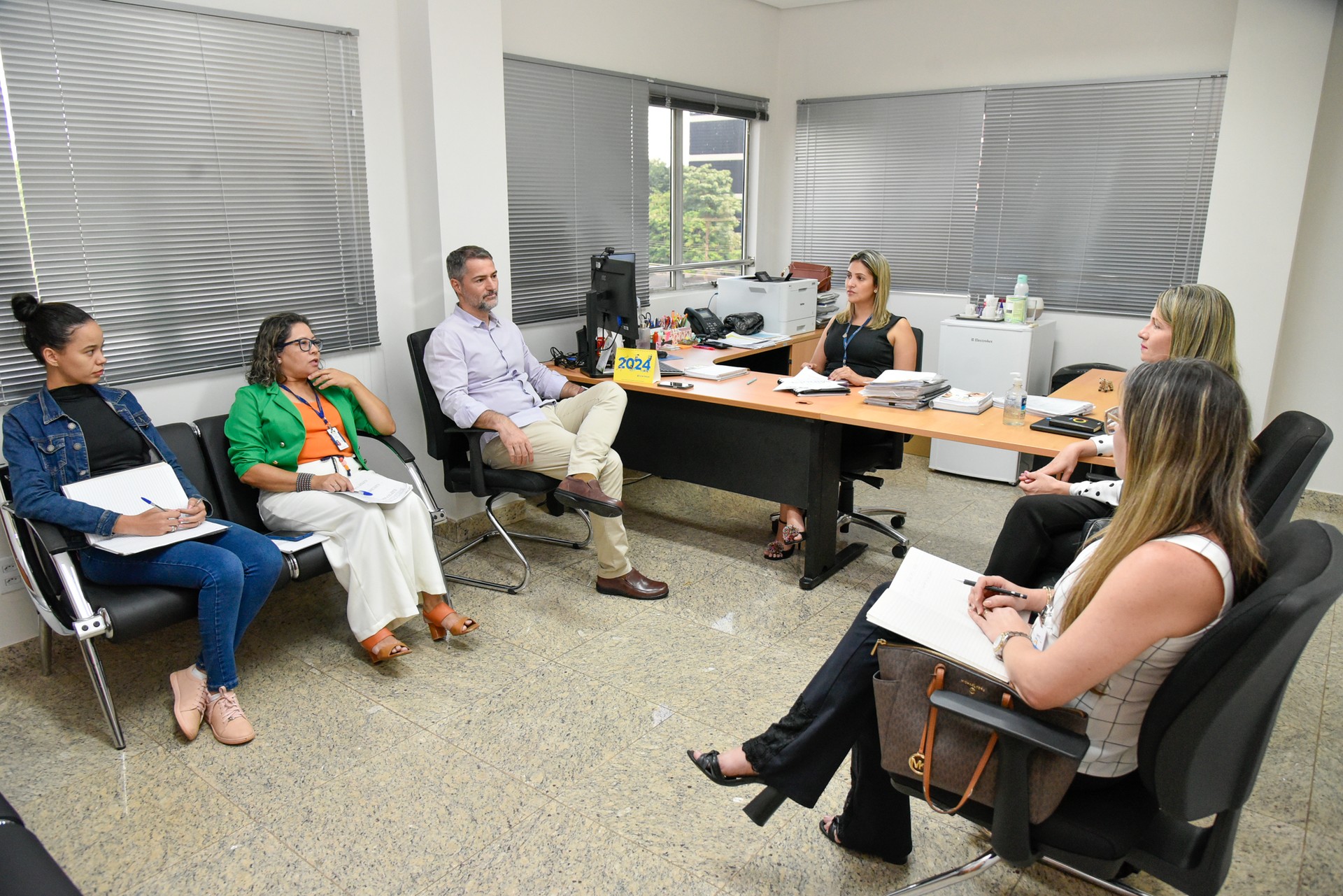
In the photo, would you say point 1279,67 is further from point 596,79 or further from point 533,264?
point 533,264

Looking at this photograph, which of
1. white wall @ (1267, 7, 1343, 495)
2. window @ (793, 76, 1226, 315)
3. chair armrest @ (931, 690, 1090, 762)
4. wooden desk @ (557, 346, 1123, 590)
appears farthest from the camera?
window @ (793, 76, 1226, 315)

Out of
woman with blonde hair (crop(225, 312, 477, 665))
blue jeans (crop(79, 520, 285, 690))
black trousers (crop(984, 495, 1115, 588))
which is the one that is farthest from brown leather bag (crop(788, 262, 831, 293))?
blue jeans (crop(79, 520, 285, 690))

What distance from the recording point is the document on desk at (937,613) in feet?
5.06

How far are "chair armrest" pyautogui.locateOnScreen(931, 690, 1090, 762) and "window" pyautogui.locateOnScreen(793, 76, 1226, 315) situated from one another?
13.2ft

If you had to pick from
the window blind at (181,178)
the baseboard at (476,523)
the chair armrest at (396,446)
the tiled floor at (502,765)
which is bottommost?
the tiled floor at (502,765)

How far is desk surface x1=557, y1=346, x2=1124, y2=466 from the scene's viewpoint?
278cm

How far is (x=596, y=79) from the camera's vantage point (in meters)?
4.40

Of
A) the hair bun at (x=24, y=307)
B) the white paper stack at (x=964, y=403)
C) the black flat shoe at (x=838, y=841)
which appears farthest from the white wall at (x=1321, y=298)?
the hair bun at (x=24, y=307)

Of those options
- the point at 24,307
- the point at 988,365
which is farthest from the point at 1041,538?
the point at 24,307

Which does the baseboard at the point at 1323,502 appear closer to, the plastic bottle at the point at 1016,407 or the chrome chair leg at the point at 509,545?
the plastic bottle at the point at 1016,407

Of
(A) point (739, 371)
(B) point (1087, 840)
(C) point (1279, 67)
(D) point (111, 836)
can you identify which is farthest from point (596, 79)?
(B) point (1087, 840)

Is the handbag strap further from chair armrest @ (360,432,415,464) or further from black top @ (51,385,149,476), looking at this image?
black top @ (51,385,149,476)

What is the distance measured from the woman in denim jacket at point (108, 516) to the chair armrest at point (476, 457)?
81cm

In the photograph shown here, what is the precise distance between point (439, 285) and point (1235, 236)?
3592 millimetres
